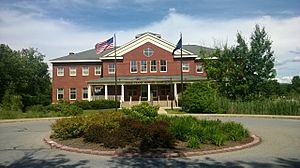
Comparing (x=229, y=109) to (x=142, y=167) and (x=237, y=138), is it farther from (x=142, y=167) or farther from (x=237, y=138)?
(x=142, y=167)

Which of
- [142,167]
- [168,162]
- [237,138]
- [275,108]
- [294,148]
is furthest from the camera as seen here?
[275,108]

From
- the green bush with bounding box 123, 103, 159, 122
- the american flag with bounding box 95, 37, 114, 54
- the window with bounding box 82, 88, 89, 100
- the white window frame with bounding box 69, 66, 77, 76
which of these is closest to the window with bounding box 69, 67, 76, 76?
the white window frame with bounding box 69, 66, 77, 76

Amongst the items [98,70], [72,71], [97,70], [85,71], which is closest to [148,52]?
[98,70]

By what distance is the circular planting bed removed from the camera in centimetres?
1175

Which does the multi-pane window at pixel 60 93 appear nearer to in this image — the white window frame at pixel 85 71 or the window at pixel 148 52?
the white window frame at pixel 85 71

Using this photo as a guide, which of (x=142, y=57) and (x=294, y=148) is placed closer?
(x=294, y=148)

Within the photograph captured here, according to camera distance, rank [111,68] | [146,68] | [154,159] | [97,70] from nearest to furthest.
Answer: [154,159] < [146,68] < [111,68] < [97,70]

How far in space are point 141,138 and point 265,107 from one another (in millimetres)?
22121

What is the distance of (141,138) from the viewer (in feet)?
41.8

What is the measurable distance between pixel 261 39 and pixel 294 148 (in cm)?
2998

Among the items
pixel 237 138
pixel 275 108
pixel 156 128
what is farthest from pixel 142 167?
pixel 275 108

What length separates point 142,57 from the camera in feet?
169

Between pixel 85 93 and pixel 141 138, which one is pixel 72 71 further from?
pixel 141 138

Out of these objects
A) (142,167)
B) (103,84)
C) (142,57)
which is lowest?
(142,167)
